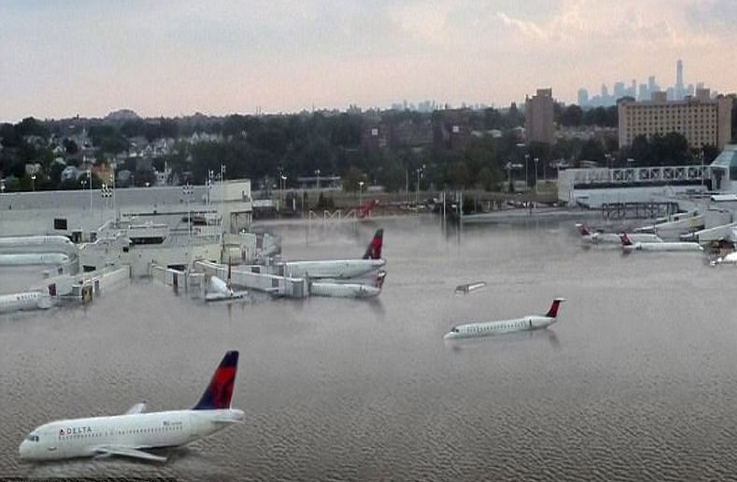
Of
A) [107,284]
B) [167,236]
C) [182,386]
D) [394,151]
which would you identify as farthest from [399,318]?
[394,151]

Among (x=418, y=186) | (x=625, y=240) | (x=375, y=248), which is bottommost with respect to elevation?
(x=625, y=240)

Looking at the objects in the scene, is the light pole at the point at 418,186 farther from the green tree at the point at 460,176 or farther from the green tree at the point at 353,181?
the green tree at the point at 353,181

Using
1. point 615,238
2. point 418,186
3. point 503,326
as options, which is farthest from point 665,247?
point 418,186

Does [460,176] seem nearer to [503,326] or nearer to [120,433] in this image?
[503,326]

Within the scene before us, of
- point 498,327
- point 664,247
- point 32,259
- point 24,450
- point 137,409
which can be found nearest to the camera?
point 24,450

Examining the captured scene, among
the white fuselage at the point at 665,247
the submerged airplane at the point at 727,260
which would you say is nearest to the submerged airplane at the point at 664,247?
the white fuselage at the point at 665,247

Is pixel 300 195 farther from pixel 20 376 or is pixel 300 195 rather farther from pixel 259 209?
pixel 20 376
